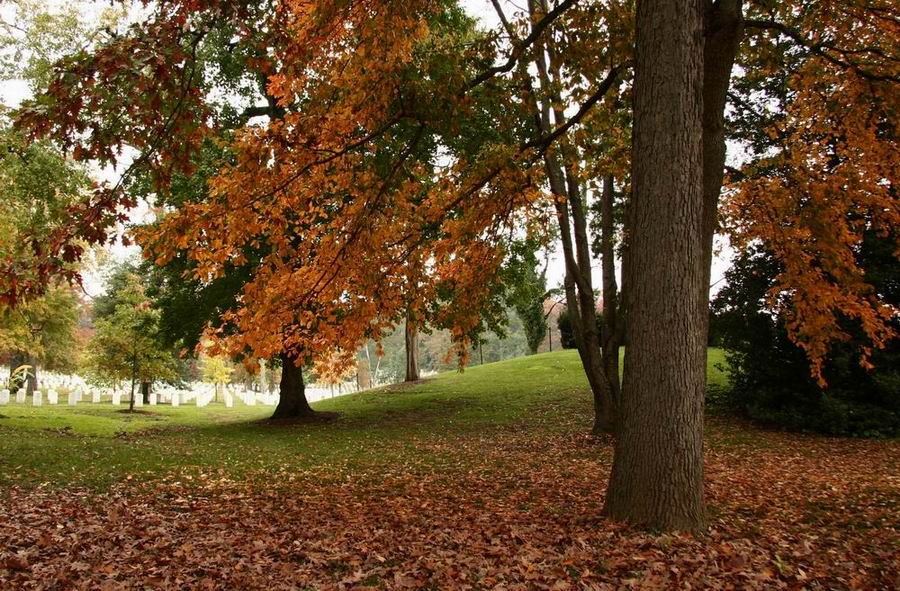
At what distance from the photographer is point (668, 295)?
5137 mm

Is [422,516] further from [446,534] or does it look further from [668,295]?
[668,295]

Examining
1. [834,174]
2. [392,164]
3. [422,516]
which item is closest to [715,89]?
[392,164]

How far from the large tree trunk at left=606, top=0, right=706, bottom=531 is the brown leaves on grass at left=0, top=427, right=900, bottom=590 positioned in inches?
16.1

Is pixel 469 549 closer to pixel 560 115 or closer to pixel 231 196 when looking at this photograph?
pixel 231 196

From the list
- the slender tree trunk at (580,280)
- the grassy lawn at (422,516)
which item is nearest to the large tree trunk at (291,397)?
the grassy lawn at (422,516)

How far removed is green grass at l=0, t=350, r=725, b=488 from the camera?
33.8 ft

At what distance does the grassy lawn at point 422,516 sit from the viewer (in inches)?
175

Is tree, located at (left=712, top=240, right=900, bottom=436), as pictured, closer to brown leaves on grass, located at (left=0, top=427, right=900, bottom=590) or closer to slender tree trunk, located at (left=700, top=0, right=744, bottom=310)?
brown leaves on grass, located at (left=0, top=427, right=900, bottom=590)

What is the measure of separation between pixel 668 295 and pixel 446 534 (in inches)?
119

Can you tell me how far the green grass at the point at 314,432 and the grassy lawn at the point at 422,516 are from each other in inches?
4.7

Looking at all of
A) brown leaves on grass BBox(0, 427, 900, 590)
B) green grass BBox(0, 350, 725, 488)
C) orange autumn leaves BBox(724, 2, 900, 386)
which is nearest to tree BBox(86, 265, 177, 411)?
green grass BBox(0, 350, 725, 488)

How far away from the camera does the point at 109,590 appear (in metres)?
4.09

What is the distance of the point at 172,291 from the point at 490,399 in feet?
37.1

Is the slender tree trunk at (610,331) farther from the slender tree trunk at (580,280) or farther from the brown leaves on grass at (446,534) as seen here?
the brown leaves on grass at (446,534)
